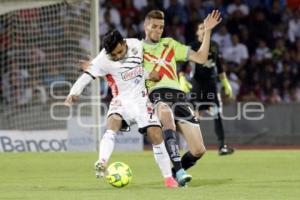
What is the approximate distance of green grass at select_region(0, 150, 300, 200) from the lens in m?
10.3

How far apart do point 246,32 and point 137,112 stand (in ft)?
47.9

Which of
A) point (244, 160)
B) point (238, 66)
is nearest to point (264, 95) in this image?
point (238, 66)

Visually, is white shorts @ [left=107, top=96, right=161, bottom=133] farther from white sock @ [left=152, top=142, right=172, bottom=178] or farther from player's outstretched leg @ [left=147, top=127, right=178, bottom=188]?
white sock @ [left=152, top=142, right=172, bottom=178]

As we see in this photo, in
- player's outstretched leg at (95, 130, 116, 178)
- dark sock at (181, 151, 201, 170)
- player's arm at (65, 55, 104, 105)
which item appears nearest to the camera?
player's outstretched leg at (95, 130, 116, 178)

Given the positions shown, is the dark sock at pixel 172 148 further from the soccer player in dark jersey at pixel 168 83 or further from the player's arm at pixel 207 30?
the player's arm at pixel 207 30

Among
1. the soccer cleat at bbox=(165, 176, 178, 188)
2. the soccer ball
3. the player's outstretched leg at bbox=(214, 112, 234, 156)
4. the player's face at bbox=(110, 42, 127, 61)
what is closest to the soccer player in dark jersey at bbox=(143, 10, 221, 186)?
the soccer cleat at bbox=(165, 176, 178, 188)

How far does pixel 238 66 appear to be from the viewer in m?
24.7

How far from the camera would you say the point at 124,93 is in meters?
11.4

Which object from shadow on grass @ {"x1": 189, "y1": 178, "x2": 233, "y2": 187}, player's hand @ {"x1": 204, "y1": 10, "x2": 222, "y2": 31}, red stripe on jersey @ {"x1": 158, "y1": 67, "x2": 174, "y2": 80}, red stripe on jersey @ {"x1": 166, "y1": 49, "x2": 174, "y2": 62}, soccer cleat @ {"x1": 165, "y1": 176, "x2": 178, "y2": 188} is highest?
player's hand @ {"x1": 204, "y1": 10, "x2": 222, "y2": 31}

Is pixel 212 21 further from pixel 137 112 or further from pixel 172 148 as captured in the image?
pixel 172 148

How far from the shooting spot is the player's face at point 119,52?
11.2 m

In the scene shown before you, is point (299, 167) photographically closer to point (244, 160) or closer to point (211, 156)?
point (244, 160)

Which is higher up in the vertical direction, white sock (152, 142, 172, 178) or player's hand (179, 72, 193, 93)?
player's hand (179, 72, 193, 93)

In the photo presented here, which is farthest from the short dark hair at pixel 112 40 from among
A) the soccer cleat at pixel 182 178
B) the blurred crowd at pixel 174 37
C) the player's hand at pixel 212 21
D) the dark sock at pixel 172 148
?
the blurred crowd at pixel 174 37
